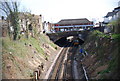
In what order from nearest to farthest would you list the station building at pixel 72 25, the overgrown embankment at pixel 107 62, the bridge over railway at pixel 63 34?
the overgrown embankment at pixel 107 62
the bridge over railway at pixel 63 34
the station building at pixel 72 25

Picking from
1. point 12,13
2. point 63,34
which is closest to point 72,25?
point 63,34

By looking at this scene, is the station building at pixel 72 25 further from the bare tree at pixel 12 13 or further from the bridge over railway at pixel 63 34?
the bare tree at pixel 12 13

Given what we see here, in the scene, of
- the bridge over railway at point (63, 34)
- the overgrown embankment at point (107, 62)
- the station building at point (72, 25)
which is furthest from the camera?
the station building at point (72, 25)

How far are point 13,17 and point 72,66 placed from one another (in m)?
13.7

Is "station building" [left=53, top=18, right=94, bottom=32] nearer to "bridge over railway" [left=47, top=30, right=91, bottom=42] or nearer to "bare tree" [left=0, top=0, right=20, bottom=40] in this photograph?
"bridge over railway" [left=47, top=30, right=91, bottom=42]

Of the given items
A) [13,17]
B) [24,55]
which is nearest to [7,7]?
[13,17]

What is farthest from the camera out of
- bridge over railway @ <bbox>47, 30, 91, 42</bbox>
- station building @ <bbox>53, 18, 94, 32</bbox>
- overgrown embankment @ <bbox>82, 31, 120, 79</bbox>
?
station building @ <bbox>53, 18, 94, 32</bbox>

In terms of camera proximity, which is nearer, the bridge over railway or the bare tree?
the bare tree

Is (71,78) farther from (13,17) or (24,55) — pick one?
(13,17)

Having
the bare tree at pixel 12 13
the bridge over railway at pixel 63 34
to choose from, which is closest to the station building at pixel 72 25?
the bridge over railway at pixel 63 34

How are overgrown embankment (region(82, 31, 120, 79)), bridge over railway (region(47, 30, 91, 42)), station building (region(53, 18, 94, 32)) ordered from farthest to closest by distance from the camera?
station building (region(53, 18, 94, 32)), bridge over railway (region(47, 30, 91, 42)), overgrown embankment (region(82, 31, 120, 79))

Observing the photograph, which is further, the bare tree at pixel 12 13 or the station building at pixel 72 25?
the station building at pixel 72 25

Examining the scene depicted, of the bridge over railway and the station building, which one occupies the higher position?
the station building

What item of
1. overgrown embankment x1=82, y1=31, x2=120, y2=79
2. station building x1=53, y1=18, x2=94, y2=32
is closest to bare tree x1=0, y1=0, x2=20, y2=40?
overgrown embankment x1=82, y1=31, x2=120, y2=79
